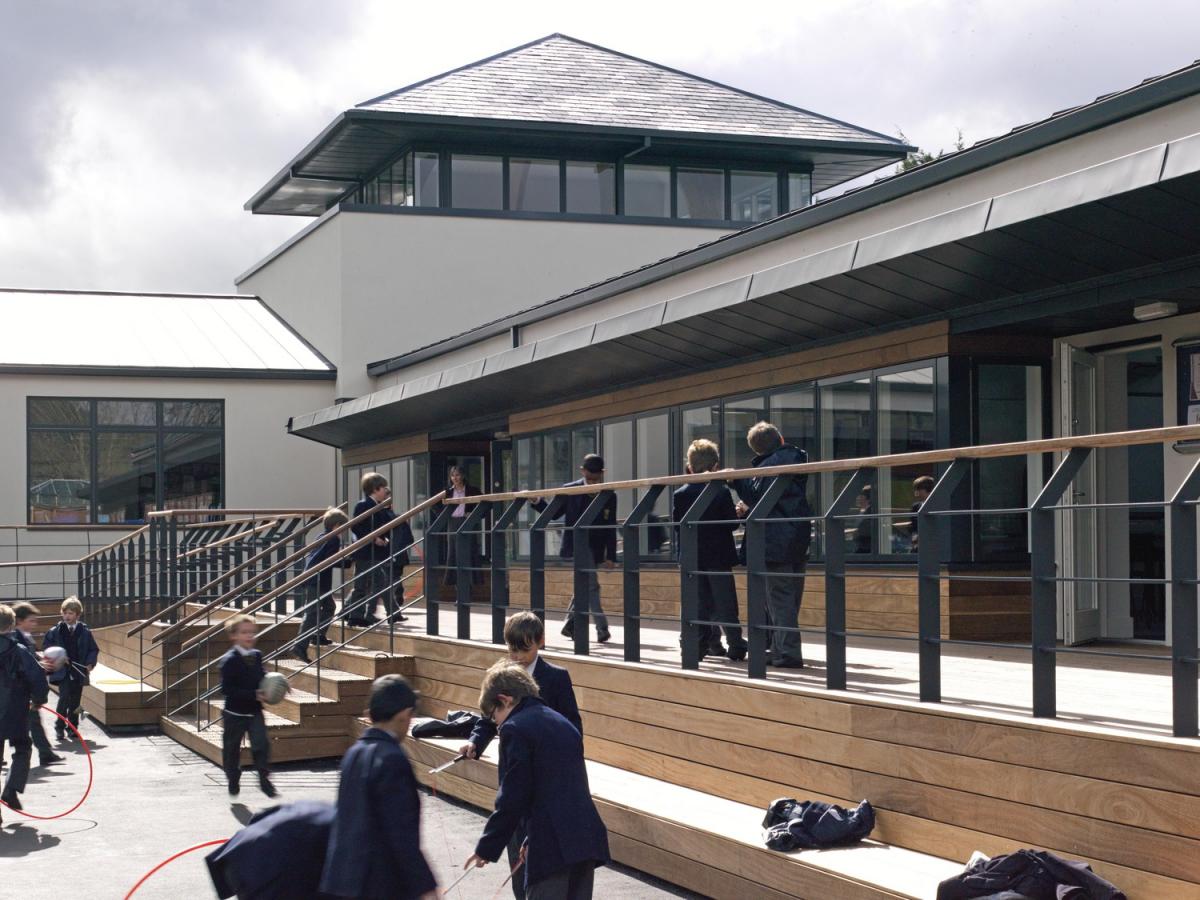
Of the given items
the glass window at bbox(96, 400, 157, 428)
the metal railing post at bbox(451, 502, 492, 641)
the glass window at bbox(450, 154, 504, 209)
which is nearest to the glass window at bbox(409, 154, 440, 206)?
the glass window at bbox(450, 154, 504, 209)

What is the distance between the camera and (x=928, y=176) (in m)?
12.1

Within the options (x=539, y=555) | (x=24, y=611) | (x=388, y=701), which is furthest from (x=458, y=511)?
(x=388, y=701)

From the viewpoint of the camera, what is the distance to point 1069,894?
5.81 meters

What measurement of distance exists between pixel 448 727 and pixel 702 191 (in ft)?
68.9

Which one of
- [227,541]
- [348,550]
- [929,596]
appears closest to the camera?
[929,596]

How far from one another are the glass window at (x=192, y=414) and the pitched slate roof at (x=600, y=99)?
6.14m

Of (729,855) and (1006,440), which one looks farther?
(1006,440)

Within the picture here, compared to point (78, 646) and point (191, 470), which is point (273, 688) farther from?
point (191, 470)

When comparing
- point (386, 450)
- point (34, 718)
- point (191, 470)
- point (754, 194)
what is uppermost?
point (754, 194)

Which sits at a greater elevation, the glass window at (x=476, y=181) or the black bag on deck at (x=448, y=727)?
the glass window at (x=476, y=181)

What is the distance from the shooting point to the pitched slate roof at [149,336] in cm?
2756

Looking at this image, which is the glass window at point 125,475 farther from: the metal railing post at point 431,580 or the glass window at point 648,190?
the metal railing post at point 431,580

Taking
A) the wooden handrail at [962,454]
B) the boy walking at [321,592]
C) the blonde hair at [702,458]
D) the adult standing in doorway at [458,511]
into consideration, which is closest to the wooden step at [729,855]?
the wooden handrail at [962,454]

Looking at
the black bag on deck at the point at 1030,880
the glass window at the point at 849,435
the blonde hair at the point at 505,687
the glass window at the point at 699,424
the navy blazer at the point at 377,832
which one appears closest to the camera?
the navy blazer at the point at 377,832
